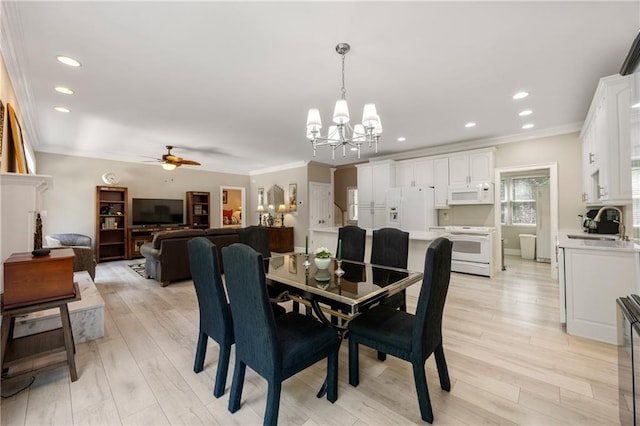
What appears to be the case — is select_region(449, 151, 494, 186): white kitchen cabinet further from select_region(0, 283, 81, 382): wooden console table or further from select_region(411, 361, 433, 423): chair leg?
select_region(0, 283, 81, 382): wooden console table

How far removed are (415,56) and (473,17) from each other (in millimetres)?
559

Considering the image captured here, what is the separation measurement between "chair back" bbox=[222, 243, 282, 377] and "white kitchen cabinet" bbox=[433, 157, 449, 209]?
17.2 ft

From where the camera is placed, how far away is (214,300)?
1.80 meters

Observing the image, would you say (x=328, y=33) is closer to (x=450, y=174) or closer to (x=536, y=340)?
(x=536, y=340)

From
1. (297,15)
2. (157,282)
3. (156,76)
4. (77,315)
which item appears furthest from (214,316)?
(157,282)

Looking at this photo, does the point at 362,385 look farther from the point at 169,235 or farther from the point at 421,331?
the point at 169,235

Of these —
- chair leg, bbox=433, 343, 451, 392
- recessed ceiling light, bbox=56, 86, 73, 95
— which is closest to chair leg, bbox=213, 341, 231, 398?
chair leg, bbox=433, 343, 451, 392

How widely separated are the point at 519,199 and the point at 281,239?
6.63 metres

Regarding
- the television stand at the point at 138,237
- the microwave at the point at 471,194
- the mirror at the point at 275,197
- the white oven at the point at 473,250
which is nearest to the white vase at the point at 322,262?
the white oven at the point at 473,250

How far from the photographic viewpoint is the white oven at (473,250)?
4.70m

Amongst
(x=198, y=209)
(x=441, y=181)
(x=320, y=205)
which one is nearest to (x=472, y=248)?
(x=441, y=181)

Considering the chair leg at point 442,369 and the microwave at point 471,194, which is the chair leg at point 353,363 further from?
the microwave at point 471,194

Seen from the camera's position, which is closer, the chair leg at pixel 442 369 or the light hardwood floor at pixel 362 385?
the light hardwood floor at pixel 362 385

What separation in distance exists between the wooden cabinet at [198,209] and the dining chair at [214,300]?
664cm
